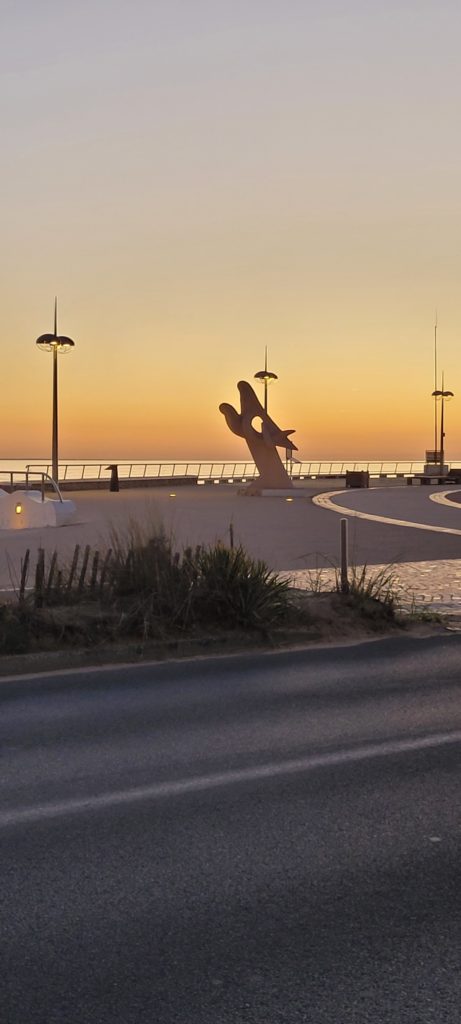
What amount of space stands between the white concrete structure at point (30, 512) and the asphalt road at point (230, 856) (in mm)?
19928

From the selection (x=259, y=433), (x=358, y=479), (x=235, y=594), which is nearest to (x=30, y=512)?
(x=235, y=594)

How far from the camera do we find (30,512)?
27859 millimetres

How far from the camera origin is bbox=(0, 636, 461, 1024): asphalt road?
3.41 m

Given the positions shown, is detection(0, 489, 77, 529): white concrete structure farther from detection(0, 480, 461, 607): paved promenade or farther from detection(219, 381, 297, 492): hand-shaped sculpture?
detection(219, 381, 297, 492): hand-shaped sculpture

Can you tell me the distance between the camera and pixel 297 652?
981 cm

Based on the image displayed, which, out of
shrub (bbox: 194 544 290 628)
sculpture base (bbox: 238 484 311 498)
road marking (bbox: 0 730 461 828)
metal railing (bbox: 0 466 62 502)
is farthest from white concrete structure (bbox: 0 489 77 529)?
road marking (bbox: 0 730 461 828)

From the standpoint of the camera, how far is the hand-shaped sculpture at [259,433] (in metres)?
52.0

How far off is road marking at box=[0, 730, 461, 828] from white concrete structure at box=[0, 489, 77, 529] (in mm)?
21886

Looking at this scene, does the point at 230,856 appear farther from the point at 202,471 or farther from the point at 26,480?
the point at 202,471

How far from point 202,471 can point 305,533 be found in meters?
48.6

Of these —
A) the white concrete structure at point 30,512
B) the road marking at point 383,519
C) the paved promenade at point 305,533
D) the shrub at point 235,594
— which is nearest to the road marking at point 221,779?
the shrub at point 235,594

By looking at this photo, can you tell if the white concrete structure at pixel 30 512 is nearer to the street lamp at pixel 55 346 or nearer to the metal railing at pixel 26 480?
the metal railing at pixel 26 480

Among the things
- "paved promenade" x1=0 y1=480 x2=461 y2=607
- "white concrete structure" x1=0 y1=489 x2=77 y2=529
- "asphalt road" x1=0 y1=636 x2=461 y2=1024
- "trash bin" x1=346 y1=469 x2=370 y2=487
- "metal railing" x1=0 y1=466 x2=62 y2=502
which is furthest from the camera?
"trash bin" x1=346 y1=469 x2=370 y2=487

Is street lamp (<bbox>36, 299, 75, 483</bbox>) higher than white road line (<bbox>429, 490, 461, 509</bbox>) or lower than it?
higher
